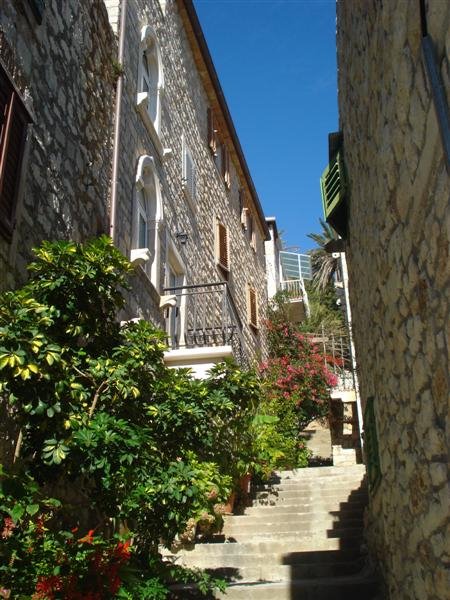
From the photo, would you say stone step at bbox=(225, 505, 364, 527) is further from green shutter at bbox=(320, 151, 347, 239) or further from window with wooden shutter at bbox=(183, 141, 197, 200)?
window with wooden shutter at bbox=(183, 141, 197, 200)

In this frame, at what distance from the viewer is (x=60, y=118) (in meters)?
6.04

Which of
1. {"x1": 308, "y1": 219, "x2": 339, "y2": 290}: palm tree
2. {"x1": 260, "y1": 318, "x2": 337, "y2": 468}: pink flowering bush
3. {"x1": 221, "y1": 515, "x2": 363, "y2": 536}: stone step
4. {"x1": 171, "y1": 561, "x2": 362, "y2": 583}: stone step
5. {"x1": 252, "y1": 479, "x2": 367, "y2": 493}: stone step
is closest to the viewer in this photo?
{"x1": 171, "y1": 561, "x2": 362, "y2": 583}: stone step

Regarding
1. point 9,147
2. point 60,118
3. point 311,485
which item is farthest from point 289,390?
point 9,147

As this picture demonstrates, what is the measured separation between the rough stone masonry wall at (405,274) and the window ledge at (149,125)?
4525mm

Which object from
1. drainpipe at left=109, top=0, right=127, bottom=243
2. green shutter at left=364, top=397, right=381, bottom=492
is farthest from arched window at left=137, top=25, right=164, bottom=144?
green shutter at left=364, top=397, right=381, bottom=492

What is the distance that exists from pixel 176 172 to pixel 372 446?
7.15 metres

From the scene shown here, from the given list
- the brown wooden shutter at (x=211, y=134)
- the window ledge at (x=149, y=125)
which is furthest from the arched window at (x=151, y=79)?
the brown wooden shutter at (x=211, y=134)

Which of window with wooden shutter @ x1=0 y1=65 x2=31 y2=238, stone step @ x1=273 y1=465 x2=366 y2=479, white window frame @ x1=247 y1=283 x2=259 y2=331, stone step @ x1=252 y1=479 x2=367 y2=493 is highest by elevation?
white window frame @ x1=247 y1=283 x2=259 y2=331

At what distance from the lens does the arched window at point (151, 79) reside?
32.3 ft

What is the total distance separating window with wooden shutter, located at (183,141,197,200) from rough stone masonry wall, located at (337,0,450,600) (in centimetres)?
652

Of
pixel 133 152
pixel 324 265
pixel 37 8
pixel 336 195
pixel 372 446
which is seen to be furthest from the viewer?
pixel 324 265

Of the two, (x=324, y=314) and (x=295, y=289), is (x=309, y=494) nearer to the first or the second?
(x=324, y=314)

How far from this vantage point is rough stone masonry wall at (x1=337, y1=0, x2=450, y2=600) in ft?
8.75

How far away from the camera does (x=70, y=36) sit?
6578 mm
